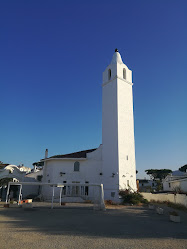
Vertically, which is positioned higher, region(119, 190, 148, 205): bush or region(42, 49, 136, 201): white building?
region(42, 49, 136, 201): white building

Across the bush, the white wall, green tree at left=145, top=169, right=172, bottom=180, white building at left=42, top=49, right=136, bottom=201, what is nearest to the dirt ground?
the bush

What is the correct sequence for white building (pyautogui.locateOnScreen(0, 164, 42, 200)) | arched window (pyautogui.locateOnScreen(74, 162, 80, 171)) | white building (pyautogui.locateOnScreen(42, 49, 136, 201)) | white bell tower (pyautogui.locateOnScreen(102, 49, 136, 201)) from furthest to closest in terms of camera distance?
white building (pyautogui.locateOnScreen(0, 164, 42, 200)), arched window (pyautogui.locateOnScreen(74, 162, 80, 171)), white building (pyautogui.locateOnScreen(42, 49, 136, 201)), white bell tower (pyautogui.locateOnScreen(102, 49, 136, 201))

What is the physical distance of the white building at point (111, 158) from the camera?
1031 inches

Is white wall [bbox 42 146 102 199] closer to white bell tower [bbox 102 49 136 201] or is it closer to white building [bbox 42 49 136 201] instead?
white building [bbox 42 49 136 201]

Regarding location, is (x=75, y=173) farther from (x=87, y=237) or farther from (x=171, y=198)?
(x=87, y=237)

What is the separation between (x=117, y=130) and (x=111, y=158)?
160 inches

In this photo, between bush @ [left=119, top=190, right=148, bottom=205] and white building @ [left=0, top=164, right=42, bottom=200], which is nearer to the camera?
bush @ [left=119, top=190, right=148, bottom=205]

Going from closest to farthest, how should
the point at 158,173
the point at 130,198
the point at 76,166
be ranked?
the point at 130,198 < the point at 76,166 < the point at 158,173

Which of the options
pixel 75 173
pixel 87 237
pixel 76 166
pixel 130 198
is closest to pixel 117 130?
pixel 76 166

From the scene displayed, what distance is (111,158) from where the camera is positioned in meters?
27.0

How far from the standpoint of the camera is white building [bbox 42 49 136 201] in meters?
26.2

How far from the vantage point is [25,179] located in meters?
32.7

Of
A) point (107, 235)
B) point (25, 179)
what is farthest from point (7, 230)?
point (25, 179)

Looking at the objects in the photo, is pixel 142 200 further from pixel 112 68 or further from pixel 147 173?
pixel 147 173
